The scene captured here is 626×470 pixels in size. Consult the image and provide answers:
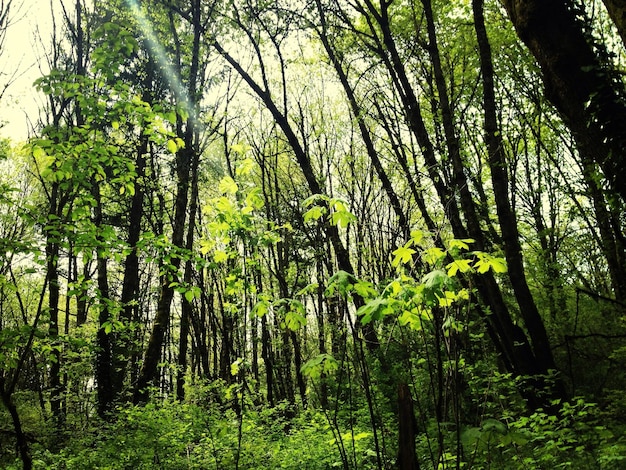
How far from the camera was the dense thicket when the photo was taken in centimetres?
321

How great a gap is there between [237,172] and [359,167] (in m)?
15.2

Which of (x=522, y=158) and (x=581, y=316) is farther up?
(x=522, y=158)

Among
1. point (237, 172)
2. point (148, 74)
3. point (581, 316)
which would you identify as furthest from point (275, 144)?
point (237, 172)

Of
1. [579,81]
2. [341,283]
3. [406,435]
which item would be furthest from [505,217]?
[406,435]

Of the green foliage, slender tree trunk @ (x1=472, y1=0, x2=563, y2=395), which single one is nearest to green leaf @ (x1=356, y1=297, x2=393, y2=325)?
the green foliage

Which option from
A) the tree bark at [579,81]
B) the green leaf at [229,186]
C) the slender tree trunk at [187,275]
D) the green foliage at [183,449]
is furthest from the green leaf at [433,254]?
the slender tree trunk at [187,275]

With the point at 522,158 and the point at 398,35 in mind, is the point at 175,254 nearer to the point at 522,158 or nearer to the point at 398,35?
the point at 398,35

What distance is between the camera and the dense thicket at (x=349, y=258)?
3.21 meters

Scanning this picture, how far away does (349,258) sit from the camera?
1012 cm

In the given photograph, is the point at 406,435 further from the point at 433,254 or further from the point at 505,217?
the point at 505,217

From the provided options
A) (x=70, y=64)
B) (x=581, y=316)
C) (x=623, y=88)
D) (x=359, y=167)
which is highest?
(x=70, y=64)

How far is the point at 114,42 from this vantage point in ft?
13.6

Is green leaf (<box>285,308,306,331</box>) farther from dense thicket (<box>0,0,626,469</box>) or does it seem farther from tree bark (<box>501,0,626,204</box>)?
tree bark (<box>501,0,626,204</box>)

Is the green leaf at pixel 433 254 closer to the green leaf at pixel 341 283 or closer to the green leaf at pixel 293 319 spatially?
the green leaf at pixel 341 283
